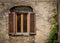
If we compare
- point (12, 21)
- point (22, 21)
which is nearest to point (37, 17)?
point (22, 21)

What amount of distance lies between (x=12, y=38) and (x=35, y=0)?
8.48 feet

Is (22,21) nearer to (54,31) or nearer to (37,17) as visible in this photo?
(37,17)

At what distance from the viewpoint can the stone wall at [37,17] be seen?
40.4 ft

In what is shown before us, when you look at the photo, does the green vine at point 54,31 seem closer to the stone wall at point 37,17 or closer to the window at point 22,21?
the stone wall at point 37,17

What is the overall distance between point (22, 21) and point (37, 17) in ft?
2.98

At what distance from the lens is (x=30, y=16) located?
12.3m

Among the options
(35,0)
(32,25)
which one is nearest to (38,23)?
(32,25)

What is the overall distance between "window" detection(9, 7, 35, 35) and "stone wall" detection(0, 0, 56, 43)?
24cm

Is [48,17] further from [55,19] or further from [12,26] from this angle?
[12,26]

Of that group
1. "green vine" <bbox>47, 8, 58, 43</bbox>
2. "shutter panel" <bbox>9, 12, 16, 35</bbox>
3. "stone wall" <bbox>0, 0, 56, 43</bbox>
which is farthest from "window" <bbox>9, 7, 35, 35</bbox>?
"green vine" <bbox>47, 8, 58, 43</bbox>

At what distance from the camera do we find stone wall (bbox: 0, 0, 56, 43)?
12312 millimetres

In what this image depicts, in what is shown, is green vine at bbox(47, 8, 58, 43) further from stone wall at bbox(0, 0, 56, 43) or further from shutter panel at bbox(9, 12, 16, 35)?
shutter panel at bbox(9, 12, 16, 35)

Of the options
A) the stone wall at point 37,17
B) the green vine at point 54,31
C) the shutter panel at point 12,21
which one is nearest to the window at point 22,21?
the shutter panel at point 12,21

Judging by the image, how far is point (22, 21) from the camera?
12.4m
